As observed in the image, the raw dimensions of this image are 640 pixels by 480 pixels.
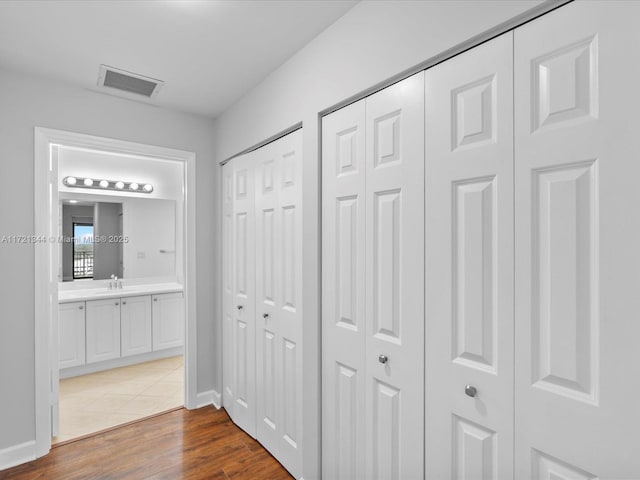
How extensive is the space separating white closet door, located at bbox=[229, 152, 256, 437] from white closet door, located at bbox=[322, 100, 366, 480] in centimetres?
87

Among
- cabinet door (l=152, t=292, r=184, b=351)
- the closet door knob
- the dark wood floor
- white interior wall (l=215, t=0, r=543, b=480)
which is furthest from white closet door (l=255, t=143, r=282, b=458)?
cabinet door (l=152, t=292, r=184, b=351)

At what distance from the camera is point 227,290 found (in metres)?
2.89

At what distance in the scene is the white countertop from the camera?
3.63 metres

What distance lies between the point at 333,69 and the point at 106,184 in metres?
3.41

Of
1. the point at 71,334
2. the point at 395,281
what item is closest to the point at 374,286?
the point at 395,281

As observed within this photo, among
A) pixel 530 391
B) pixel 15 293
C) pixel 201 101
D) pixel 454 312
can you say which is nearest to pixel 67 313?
pixel 15 293

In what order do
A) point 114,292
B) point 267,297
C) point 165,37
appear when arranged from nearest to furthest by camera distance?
point 165,37 < point 267,297 < point 114,292

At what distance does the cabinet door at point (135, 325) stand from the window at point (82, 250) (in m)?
0.62

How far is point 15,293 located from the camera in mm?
2244

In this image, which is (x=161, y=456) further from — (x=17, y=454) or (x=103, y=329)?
(x=103, y=329)

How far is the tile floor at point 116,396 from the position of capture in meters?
2.75

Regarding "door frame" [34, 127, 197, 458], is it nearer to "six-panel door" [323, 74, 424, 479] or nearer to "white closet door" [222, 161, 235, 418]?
"white closet door" [222, 161, 235, 418]

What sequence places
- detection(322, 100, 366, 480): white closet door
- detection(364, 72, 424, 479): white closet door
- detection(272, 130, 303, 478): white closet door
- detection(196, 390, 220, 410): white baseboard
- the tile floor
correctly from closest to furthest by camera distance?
detection(364, 72, 424, 479): white closet door → detection(322, 100, 366, 480): white closet door → detection(272, 130, 303, 478): white closet door → the tile floor → detection(196, 390, 220, 410): white baseboard

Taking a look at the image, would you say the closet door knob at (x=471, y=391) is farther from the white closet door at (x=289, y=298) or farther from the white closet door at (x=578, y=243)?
the white closet door at (x=289, y=298)
